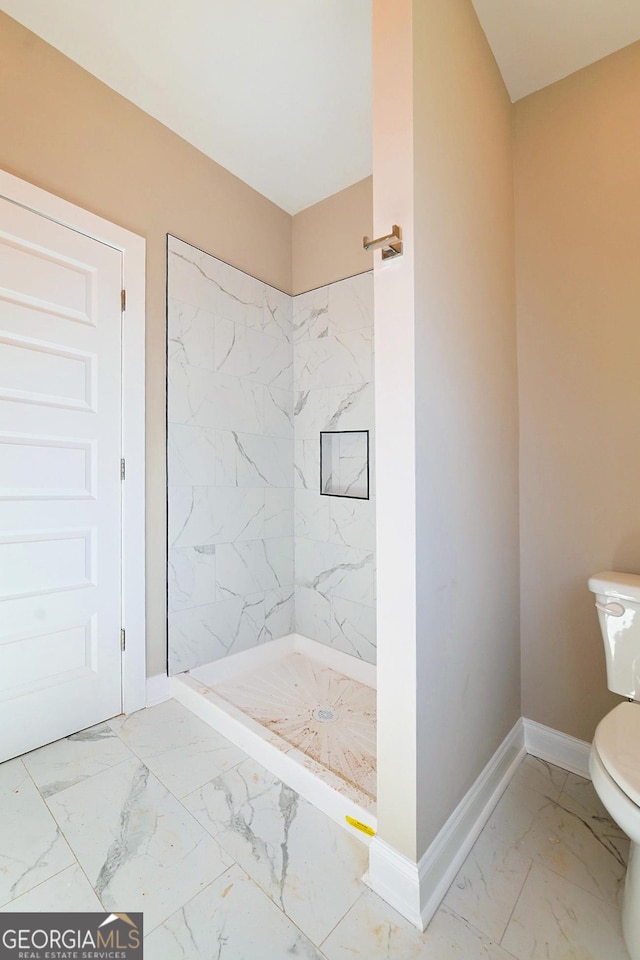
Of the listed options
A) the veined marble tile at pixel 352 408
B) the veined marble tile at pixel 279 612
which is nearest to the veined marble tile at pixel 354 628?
the veined marble tile at pixel 279 612

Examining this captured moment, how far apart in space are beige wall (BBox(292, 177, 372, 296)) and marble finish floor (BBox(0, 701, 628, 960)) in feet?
8.02

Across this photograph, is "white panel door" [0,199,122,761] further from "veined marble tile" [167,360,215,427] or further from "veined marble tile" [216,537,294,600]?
"veined marble tile" [216,537,294,600]

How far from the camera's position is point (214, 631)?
7.19 feet

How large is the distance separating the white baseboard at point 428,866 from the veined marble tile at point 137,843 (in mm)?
439

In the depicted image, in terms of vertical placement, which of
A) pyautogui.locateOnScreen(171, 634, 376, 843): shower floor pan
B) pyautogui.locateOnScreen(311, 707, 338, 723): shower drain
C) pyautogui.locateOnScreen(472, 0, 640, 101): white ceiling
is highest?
pyautogui.locateOnScreen(472, 0, 640, 101): white ceiling

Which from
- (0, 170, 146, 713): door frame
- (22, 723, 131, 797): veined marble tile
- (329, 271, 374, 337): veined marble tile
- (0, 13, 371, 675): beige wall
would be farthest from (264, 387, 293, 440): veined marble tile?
(22, 723, 131, 797): veined marble tile

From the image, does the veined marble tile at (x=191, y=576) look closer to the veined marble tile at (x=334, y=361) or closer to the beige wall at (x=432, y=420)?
the veined marble tile at (x=334, y=361)

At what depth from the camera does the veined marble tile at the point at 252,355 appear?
222cm

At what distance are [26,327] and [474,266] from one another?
162cm

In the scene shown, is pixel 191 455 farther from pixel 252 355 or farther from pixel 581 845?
pixel 581 845

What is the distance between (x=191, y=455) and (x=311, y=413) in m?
0.78

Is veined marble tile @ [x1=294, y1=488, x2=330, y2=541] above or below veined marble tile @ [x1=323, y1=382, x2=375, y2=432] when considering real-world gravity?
below

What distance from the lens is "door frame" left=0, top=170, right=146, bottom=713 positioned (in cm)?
184

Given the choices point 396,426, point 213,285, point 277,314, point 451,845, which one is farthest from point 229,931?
point 277,314
